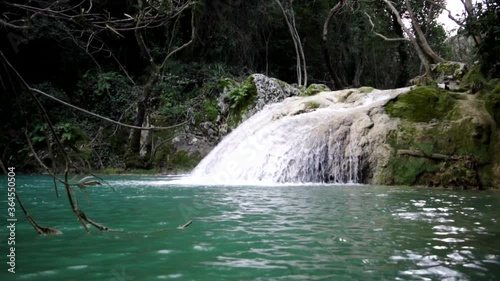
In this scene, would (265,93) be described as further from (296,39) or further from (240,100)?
(296,39)

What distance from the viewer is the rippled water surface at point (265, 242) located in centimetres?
240

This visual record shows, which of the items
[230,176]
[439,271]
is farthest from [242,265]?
[230,176]

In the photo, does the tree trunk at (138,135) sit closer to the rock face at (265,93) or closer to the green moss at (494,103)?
the rock face at (265,93)

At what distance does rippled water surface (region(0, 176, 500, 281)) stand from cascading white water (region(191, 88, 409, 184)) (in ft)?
11.5

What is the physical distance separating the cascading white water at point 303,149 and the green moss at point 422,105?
1.17ft

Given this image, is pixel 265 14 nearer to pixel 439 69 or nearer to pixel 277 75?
pixel 277 75

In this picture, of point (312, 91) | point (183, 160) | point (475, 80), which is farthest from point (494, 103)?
point (183, 160)

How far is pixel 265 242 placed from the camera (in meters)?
3.11

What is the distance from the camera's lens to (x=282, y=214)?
436cm

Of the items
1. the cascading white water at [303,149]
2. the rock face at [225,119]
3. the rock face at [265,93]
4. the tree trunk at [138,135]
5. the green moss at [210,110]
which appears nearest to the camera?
the cascading white water at [303,149]

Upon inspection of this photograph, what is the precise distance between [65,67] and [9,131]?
341 cm

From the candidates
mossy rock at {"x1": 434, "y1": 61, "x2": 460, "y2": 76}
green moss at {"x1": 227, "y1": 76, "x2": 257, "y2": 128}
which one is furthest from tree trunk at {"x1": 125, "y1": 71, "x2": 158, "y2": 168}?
mossy rock at {"x1": 434, "y1": 61, "x2": 460, "y2": 76}

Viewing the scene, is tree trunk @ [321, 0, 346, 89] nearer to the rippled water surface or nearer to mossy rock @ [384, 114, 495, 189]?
mossy rock @ [384, 114, 495, 189]

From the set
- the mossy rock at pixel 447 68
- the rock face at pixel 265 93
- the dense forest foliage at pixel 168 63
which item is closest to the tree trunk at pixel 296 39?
the dense forest foliage at pixel 168 63
